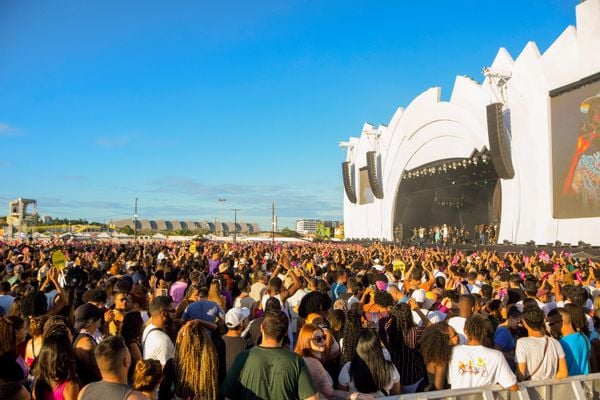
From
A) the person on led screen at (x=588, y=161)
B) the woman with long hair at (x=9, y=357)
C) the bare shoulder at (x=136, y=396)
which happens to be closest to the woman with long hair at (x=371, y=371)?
the bare shoulder at (x=136, y=396)

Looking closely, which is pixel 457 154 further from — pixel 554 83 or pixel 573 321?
pixel 573 321

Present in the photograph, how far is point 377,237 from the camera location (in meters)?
40.4

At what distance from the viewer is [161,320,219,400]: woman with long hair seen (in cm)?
357

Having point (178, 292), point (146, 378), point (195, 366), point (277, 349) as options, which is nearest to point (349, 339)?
point (277, 349)

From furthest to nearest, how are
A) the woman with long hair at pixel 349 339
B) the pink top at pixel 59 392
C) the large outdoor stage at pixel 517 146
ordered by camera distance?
the large outdoor stage at pixel 517 146 < the woman with long hair at pixel 349 339 < the pink top at pixel 59 392

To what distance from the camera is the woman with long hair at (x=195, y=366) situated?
3574mm

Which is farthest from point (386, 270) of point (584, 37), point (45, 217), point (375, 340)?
point (45, 217)

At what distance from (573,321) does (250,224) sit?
148 metres

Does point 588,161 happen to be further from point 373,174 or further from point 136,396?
point 373,174

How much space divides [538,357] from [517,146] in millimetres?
22170

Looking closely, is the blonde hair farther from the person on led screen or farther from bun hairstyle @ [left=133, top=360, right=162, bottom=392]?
the person on led screen

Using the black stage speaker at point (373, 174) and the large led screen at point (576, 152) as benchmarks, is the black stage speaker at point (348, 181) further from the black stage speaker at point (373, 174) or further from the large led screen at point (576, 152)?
the large led screen at point (576, 152)

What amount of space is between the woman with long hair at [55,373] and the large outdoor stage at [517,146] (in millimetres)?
19872

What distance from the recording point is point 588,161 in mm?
19078
